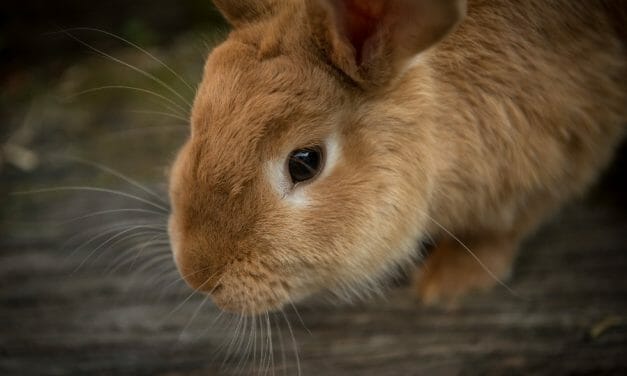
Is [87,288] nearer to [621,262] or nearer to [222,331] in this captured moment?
[222,331]

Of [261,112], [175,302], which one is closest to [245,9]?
[261,112]

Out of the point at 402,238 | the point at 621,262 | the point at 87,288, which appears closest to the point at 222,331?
the point at 87,288

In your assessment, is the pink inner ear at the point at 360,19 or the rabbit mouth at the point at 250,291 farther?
the rabbit mouth at the point at 250,291

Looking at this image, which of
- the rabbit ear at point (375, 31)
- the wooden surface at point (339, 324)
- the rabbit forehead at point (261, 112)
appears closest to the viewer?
the rabbit ear at point (375, 31)

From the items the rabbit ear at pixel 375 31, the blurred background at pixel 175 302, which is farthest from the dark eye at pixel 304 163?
the blurred background at pixel 175 302

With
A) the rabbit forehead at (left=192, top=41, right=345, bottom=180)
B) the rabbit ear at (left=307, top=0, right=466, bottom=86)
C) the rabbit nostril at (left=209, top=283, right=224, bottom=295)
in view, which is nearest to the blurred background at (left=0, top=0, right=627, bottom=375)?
the rabbit nostril at (left=209, top=283, right=224, bottom=295)

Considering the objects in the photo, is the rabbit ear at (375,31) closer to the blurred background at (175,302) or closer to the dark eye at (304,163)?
the dark eye at (304,163)
